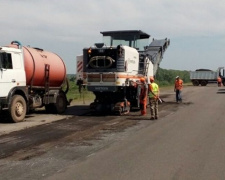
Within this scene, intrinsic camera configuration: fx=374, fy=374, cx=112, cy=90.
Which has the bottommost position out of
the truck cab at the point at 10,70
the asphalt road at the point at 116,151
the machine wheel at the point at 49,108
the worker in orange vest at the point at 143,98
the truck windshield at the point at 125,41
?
the asphalt road at the point at 116,151

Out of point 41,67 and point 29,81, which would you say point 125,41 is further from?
point 29,81

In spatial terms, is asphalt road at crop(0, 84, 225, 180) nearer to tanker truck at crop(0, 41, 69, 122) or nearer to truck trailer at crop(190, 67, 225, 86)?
tanker truck at crop(0, 41, 69, 122)

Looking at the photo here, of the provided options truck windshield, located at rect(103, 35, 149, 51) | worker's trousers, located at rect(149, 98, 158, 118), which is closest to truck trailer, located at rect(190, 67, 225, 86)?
truck windshield, located at rect(103, 35, 149, 51)

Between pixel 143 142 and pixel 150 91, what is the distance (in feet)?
18.2

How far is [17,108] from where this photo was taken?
13.5 m

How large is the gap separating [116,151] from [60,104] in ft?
29.5

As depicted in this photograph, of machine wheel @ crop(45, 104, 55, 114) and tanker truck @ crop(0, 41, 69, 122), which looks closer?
tanker truck @ crop(0, 41, 69, 122)

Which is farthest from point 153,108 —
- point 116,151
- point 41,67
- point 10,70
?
point 116,151

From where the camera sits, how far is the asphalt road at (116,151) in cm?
649

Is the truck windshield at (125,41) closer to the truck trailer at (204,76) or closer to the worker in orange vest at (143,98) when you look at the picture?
the worker in orange vest at (143,98)

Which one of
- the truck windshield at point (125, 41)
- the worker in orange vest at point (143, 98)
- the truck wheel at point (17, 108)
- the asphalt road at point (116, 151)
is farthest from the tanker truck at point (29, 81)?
the worker in orange vest at point (143, 98)

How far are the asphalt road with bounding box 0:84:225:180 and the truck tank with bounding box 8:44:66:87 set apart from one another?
9.54 ft

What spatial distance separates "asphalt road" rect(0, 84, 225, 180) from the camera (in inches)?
256

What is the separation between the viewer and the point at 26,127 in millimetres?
12172
